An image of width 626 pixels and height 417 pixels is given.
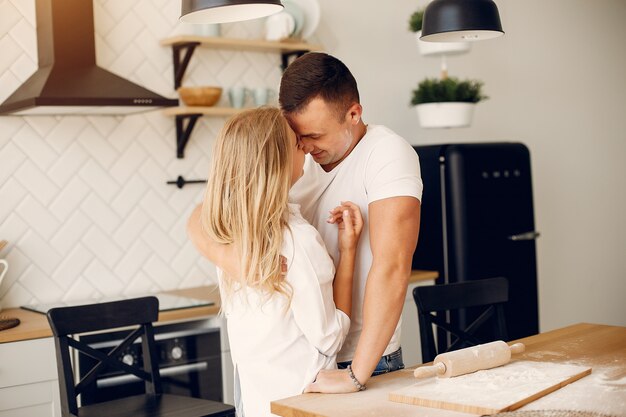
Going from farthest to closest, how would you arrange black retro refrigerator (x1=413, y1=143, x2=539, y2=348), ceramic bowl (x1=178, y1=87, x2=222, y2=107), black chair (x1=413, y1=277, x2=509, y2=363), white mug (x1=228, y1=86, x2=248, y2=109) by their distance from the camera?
black retro refrigerator (x1=413, y1=143, x2=539, y2=348) < white mug (x1=228, y1=86, x2=248, y2=109) < ceramic bowl (x1=178, y1=87, x2=222, y2=107) < black chair (x1=413, y1=277, x2=509, y2=363)

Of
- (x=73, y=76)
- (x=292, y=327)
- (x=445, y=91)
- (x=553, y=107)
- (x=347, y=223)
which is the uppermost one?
(x=73, y=76)

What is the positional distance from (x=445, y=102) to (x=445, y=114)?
0.21ft

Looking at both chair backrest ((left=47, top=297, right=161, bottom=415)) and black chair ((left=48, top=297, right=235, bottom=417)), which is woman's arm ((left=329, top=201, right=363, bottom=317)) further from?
chair backrest ((left=47, top=297, right=161, bottom=415))

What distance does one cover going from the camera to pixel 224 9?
2029 mm

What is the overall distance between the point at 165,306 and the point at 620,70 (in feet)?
14.2

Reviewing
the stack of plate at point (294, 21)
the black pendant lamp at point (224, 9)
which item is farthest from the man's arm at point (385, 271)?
the stack of plate at point (294, 21)

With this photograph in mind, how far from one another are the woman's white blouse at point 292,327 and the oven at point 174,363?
122 cm

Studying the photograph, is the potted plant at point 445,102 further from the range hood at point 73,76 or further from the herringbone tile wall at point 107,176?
the range hood at point 73,76

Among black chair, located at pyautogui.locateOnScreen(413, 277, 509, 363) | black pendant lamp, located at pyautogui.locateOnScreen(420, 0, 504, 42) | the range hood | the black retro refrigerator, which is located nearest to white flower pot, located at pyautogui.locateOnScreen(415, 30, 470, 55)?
the black retro refrigerator

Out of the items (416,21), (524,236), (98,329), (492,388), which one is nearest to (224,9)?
(492,388)

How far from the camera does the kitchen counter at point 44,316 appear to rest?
111 inches

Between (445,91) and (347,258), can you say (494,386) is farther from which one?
(445,91)

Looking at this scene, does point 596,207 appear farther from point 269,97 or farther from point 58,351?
point 58,351

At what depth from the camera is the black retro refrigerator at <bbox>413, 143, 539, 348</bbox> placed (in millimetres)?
4086
